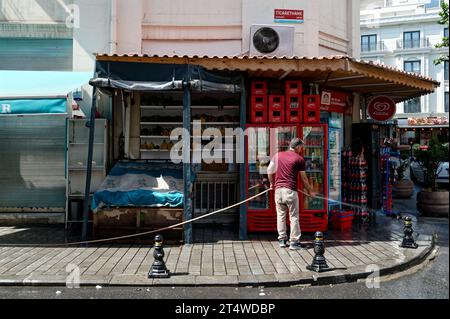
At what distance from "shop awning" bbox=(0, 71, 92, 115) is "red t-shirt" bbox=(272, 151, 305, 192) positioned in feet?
13.7

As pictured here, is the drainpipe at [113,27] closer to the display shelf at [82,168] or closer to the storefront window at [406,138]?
the display shelf at [82,168]

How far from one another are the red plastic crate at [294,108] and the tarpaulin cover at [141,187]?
2.69 m

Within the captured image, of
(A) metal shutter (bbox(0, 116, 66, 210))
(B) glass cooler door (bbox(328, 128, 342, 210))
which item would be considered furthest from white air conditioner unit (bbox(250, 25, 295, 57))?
(A) metal shutter (bbox(0, 116, 66, 210))

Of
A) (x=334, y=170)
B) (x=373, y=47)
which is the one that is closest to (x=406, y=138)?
(x=334, y=170)

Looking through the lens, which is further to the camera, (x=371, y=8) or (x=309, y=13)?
(x=371, y=8)

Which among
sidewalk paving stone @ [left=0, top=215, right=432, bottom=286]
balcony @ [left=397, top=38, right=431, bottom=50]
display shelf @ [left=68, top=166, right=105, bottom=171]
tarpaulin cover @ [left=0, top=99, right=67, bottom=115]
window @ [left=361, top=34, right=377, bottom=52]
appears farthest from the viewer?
window @ [left=361, top=34, right=377, bottom=52]

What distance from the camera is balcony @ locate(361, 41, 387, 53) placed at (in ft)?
147

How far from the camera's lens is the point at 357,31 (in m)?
12.2

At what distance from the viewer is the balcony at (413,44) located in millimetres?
42844

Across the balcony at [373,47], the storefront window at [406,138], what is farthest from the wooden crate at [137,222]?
the balcony at [373,47]

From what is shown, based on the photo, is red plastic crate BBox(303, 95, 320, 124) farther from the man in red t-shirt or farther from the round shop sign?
the round shop sign

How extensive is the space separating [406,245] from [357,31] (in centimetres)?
660
